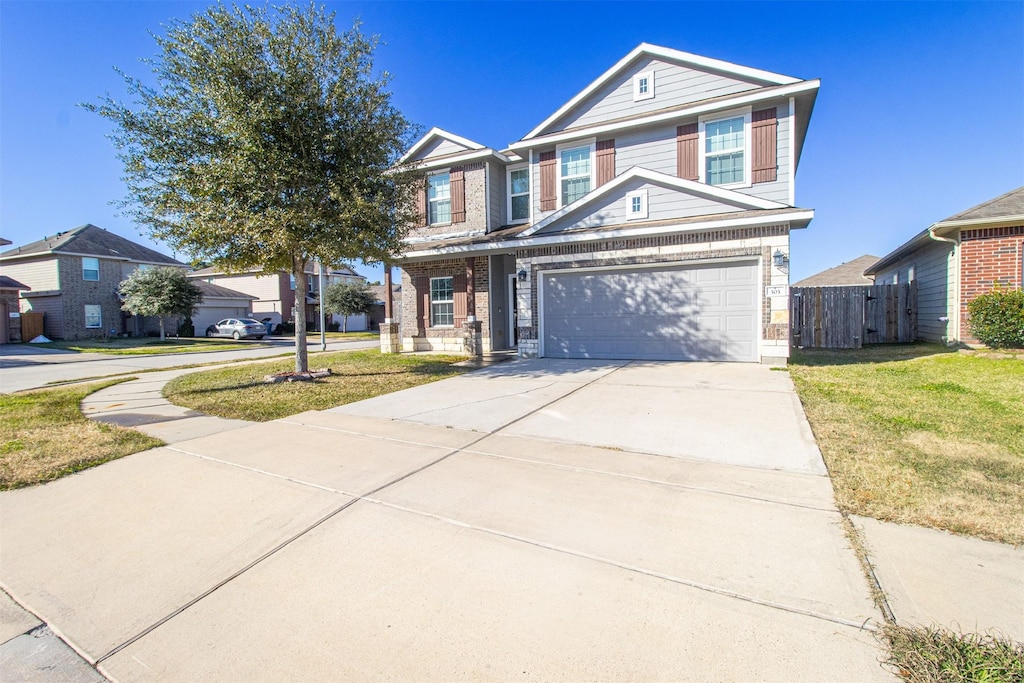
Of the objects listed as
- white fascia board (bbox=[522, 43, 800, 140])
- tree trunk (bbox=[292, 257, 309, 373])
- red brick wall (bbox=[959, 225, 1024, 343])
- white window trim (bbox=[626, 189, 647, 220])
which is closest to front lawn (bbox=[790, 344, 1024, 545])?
red brick wall (bbox=[959, 225, 1024, 343])

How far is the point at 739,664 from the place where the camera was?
6.66 ft

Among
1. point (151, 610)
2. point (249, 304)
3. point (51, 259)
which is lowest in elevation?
point (151, 610)

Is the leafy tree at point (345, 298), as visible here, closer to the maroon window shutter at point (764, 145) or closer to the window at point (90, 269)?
the window at point (90, 269)

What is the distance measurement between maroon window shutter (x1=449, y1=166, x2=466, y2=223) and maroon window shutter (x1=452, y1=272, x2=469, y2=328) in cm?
182

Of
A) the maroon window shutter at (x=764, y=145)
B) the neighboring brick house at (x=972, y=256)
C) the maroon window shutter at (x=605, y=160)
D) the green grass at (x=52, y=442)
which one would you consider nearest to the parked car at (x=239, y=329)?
the green grass at (x=52, y=442)

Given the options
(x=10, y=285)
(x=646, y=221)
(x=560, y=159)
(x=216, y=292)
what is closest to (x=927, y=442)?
(x=646, y=221)

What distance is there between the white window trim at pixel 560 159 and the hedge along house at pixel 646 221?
30 millimetres

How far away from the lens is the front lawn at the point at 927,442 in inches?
129

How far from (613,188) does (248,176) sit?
25.1 ft

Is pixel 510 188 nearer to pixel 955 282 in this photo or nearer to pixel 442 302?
pixel 442 302

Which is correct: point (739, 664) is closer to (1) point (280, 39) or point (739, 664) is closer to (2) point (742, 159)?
(1) point (280, 39)

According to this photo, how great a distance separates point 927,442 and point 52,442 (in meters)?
9.29

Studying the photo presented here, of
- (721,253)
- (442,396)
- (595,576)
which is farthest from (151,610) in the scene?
(721,253)

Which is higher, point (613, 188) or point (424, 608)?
point (613, 188)
